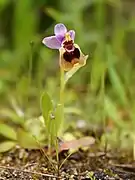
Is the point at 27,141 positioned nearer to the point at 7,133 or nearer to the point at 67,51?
the point at 7,133

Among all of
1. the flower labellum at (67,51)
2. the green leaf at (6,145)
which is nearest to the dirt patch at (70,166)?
the green leaf at (6,145)

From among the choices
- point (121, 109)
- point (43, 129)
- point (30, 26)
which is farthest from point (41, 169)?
point (30, 26)

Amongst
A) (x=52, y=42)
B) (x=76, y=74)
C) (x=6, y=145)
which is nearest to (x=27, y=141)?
(x=6, y=145)

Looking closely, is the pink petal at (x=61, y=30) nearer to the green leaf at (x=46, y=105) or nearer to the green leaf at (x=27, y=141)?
the green leaf at (x=46, y=105)

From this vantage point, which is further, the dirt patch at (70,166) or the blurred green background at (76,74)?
the blurred green background at (76,74)

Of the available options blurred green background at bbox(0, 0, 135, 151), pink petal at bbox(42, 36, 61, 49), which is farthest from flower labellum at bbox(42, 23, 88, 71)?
blurred green background at bbox(0, 0, 135, 151)
